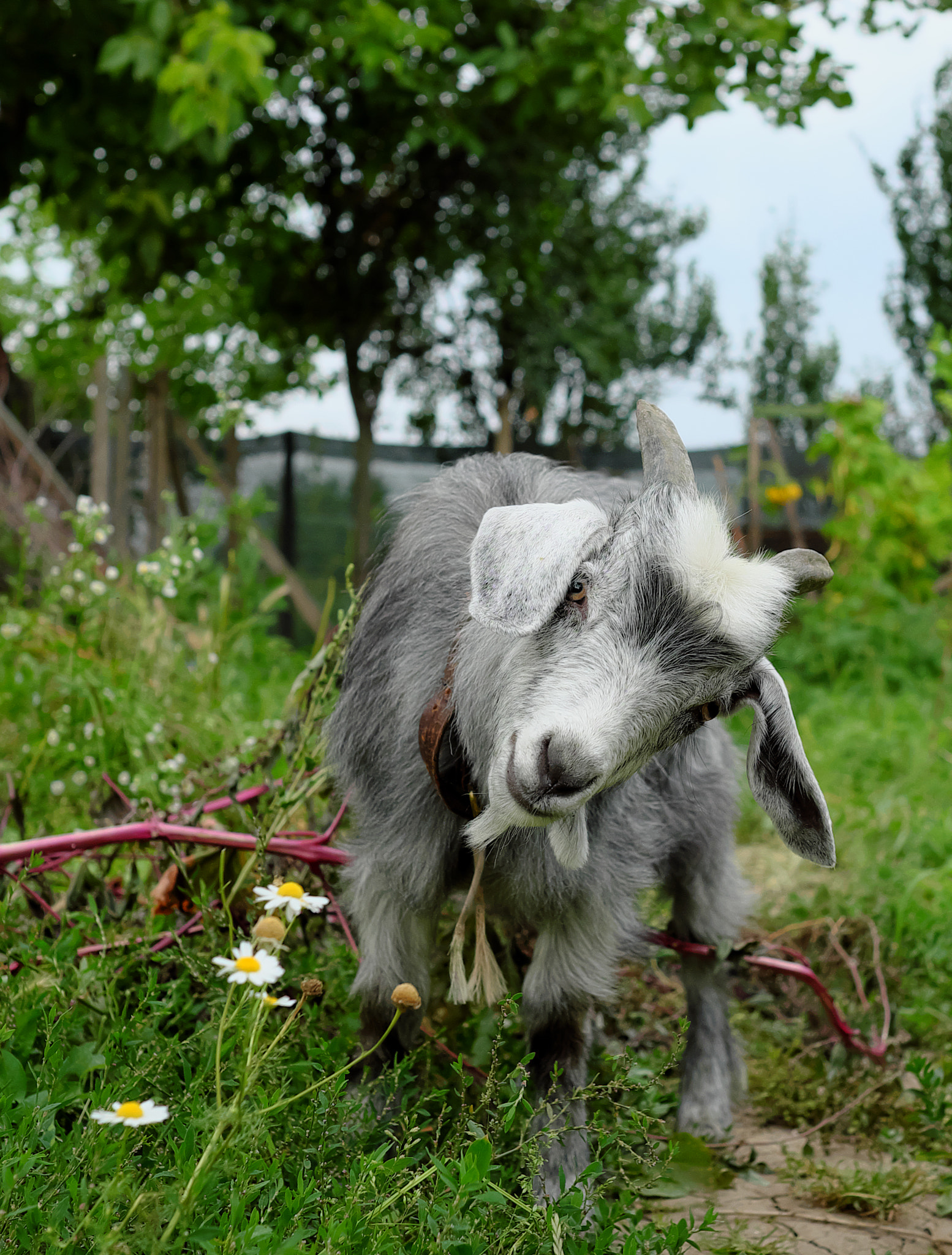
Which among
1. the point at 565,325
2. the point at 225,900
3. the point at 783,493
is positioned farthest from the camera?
the point at 565,325

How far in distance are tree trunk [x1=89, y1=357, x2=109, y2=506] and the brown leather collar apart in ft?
16.7

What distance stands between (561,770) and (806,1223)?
4.24 feet

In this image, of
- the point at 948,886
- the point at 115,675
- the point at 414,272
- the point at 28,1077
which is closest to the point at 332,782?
the point at 28,1077

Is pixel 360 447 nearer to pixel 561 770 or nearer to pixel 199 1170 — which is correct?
pixel 561 770

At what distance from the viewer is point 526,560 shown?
165cm

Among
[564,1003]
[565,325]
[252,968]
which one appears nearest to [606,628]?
[252,968]

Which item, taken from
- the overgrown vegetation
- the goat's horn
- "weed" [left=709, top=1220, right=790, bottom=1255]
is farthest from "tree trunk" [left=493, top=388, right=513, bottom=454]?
"weed" [left=709, top=1220, right=790, bottom=1255]

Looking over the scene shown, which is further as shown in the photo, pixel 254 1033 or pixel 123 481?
pixel 123 481

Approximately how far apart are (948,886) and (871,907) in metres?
0.30

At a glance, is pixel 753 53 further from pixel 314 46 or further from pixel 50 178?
pixel 50 178

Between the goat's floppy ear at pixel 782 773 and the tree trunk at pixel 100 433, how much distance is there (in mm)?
5418

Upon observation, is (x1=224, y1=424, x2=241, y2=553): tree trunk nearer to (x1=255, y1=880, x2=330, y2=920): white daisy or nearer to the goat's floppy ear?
the goat's floppy ear

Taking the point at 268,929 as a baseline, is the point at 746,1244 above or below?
below

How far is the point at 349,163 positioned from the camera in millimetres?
8055
